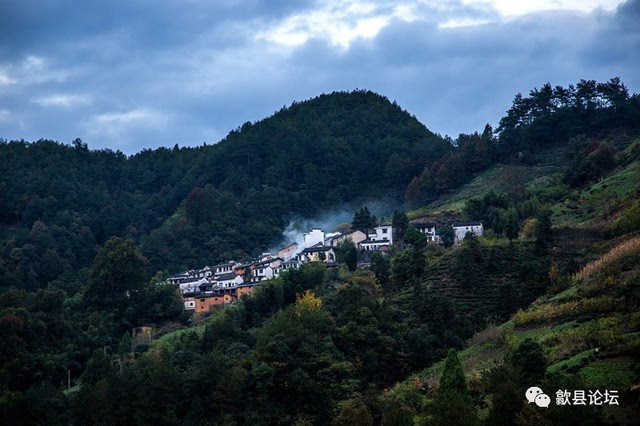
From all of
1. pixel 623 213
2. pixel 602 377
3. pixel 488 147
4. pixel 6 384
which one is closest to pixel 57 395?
pixel 6 384

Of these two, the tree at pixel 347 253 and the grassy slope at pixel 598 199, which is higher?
the grassy slope at pixel 598 199

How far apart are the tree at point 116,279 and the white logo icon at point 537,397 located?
40174 millimetres

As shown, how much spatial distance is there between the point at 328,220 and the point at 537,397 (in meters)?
61.2

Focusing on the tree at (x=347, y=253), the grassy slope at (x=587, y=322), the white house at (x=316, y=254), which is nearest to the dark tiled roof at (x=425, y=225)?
the tree at (x=347, y=253)

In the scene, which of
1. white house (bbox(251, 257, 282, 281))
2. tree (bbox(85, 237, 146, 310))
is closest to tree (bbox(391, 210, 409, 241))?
white house (bbox(251, 257, 282, 281))

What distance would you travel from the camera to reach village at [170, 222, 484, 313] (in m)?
63.9

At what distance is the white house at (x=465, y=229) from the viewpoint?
62.8m

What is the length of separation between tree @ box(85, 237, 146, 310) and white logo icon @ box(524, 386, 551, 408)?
40174 mm

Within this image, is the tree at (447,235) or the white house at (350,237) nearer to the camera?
the tree at (447,235)

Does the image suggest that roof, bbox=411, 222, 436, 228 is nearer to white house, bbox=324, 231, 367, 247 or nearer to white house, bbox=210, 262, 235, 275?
white house, bbox=324, 231, 367, 247

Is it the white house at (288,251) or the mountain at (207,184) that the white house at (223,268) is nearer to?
the white house at (288,251)

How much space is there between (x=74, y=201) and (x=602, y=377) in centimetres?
7280

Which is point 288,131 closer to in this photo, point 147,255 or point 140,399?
point 147,255

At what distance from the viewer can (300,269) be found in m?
57.7
